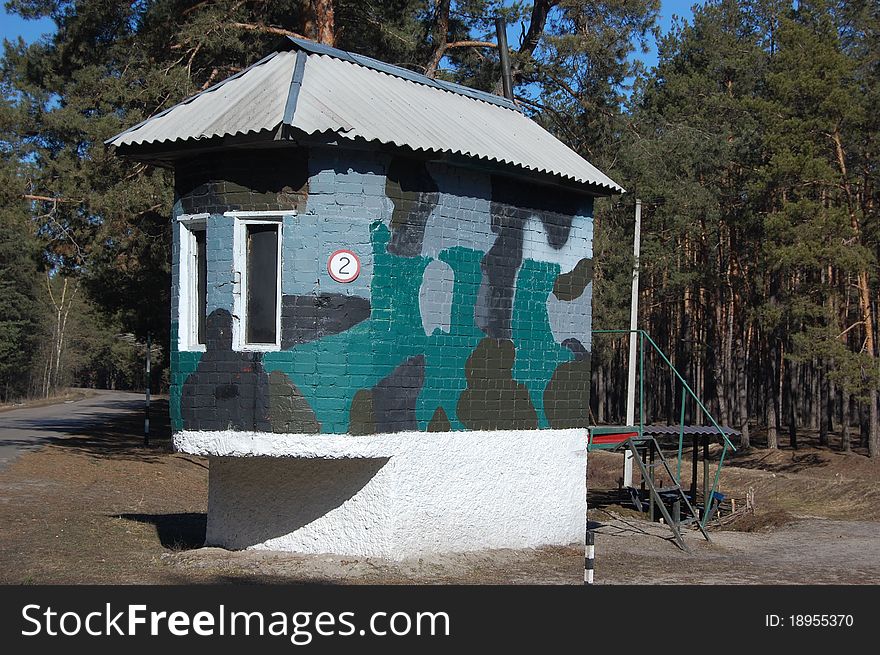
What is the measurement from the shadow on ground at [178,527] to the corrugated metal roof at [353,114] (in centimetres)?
565

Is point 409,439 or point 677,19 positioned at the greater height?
point 677,19

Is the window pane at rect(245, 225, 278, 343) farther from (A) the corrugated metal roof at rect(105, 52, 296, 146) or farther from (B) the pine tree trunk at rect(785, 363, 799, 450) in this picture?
(B) the pine tree trunk at rect(785, 363, 799, 450)

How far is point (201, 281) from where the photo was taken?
14.0 metres

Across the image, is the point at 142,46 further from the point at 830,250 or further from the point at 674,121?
the point at 674,121

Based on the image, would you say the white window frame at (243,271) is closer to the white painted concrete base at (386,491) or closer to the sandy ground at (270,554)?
the white painted concrete base at (386,491)

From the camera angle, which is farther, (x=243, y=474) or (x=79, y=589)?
(x=243, y=474)

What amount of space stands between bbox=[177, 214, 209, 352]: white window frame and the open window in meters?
0.80

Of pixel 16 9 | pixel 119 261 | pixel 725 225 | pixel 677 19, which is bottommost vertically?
pixel 119 261

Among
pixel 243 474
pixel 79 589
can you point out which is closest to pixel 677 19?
pixel 243 474

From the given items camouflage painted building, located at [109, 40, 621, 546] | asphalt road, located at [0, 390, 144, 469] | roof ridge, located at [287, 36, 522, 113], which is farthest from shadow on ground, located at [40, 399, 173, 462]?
camouflage painted building, located at [109, 40, 621, 546]

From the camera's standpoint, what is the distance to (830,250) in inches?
1282

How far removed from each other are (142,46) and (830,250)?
66.1 ft

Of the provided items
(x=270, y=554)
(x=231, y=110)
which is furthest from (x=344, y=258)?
(x=270, y=554)

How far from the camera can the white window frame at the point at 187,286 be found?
13945mm
